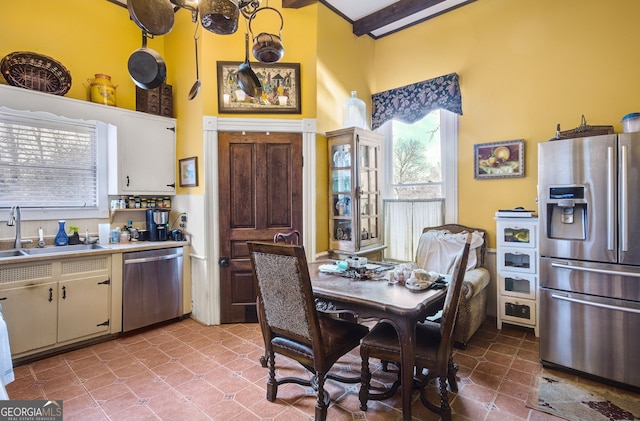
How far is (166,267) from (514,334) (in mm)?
3715

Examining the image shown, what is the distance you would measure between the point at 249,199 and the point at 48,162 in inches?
79.7

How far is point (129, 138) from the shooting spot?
137 inches

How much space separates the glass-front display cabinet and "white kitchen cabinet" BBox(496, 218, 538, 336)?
4.48 feet

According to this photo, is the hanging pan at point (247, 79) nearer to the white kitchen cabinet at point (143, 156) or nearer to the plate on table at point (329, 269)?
the plate on table at point (329, 269)

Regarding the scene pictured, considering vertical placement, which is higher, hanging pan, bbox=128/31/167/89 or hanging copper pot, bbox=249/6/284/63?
hanging copper pot, bbox=249/6/284/63

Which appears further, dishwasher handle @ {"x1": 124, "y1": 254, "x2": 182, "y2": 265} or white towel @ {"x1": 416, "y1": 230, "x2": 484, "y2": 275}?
white towel @ {"x1": 416, "y1": 230, "x2": 484, "y2": 275}

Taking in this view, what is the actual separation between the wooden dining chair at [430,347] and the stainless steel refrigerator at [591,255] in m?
1.10

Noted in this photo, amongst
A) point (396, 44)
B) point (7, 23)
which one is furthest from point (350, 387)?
point (7, 23)

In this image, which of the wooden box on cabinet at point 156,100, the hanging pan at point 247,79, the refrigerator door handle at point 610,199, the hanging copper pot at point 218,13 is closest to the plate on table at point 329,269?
the hanging pan at point 247,79

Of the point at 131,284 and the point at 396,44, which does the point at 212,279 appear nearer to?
the point at 131,284

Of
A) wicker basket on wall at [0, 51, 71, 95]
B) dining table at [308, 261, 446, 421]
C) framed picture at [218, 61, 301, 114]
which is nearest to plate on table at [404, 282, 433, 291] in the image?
dining table at [308, 261, 446, 421]

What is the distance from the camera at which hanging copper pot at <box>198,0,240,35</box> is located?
1.56 meters

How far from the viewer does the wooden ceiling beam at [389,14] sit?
358 cm

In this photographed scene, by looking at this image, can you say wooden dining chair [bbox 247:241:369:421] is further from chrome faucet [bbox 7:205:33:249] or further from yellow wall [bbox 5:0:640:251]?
chrome faucet [bbox 7:205:33:249]
